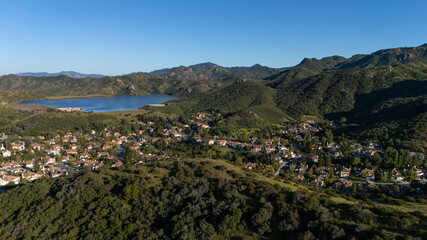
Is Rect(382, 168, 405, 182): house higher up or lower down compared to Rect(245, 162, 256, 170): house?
higher up

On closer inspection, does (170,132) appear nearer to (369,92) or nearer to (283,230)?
(283,230)

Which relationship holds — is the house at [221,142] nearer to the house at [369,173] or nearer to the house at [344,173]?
the house at [344,173]

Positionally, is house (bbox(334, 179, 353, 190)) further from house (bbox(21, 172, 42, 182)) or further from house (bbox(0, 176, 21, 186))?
house (bbox(0, 176, 21, 186))

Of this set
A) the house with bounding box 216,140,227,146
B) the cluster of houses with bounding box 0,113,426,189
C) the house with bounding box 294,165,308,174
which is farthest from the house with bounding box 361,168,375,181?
the house with bounding box 216,140,227,146

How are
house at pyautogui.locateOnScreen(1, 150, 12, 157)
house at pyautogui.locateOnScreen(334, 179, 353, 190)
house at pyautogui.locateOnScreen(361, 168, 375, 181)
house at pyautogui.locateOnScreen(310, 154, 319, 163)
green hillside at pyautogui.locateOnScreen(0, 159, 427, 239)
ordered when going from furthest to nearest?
house at pyautogui.locateOnScreen(1, 150, 12, 157) < house at pyautogui.locateOnScreen(310, 154, 319, 163) < house at pyautogui.locateOnScreen(361, 168, 375, 181) < house at pyautogui.locateOnScreen(334, 179, 353, 190) < green hillside at pyautogui.locateOnScreen(0, 159, 427, 239)

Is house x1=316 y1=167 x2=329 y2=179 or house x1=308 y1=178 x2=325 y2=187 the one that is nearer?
house x1=308 y1=178 x2=325 y2=187

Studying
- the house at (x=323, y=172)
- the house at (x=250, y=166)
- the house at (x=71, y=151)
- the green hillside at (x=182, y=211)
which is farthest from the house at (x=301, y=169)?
the house at (x=71, y=151)

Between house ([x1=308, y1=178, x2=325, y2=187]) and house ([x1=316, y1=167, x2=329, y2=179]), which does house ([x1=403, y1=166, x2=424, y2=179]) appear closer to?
house ([x1=316, y1=167, x2=329, y2=179])

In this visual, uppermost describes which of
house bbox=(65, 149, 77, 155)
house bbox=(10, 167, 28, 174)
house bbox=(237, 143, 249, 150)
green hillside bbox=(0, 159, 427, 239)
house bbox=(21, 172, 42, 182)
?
green hillside bbox=(0, 159, 427, 239)

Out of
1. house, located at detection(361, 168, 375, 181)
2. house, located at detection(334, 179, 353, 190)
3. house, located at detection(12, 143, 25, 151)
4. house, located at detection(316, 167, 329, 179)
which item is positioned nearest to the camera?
house, located at detection(334, 179, 353, 190)
